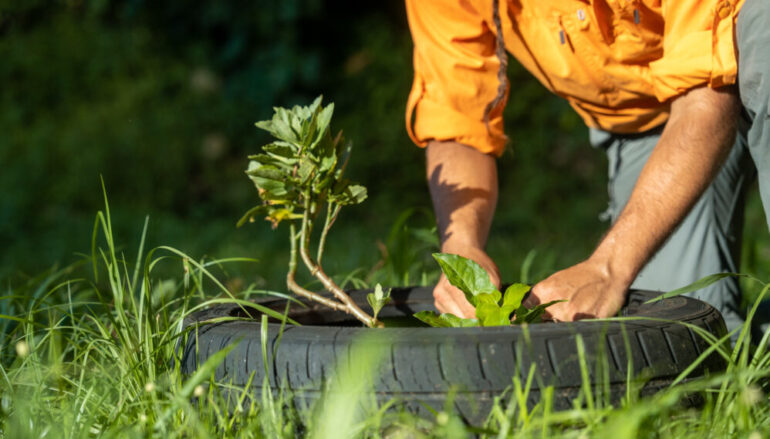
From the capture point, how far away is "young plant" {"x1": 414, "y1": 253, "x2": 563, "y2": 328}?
143cm

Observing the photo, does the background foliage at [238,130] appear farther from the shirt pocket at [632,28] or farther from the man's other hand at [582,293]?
the man's other hand at [582,293]

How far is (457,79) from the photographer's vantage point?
217 cm

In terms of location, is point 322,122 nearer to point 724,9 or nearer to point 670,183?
point 670,183

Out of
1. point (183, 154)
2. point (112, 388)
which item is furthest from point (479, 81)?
point (183, 154)

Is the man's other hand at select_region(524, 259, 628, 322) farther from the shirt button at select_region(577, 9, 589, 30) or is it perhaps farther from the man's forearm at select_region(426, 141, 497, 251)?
the shirt button at select_region(577, 9, 589, 30)

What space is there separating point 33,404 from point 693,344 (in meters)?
1.09

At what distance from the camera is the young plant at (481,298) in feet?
4.71

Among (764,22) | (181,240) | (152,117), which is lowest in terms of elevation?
(181,240)

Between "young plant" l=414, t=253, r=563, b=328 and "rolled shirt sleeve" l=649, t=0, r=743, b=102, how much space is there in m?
0.62

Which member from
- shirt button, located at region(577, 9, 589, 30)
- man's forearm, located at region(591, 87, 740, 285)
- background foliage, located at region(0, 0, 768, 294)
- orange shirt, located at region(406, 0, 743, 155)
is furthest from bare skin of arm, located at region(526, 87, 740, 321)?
background foliage, located at region(0, 0, 768, 294)

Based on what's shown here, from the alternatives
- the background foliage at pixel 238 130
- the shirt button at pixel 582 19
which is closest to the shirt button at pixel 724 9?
the shirt button at pixel 582 19

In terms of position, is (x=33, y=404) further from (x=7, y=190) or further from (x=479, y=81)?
(x=7, y=190)

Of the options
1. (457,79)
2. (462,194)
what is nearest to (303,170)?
(462,194)

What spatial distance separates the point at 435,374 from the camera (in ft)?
4.04
